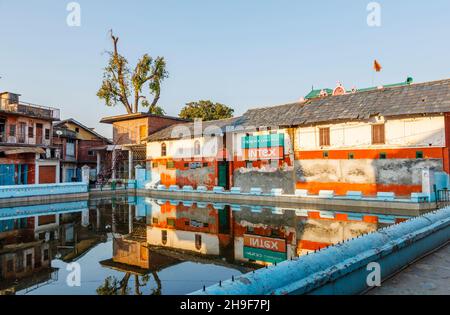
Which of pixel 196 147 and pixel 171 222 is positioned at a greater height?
pixel 196 147

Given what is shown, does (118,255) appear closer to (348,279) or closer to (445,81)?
(348,279)

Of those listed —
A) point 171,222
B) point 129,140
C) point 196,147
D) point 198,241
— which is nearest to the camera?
point 198,241

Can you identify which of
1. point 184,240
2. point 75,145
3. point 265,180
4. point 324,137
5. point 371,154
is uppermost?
point 75,145

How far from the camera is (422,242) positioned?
665 cm

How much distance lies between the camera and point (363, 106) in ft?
73.0

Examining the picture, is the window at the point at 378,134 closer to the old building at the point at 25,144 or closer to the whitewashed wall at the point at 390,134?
the whitewashed wall at the point at 390,134

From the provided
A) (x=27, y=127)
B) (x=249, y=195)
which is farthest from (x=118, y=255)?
(x=27, y=127)

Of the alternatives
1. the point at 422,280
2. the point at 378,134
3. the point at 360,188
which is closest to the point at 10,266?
the point at 422,280

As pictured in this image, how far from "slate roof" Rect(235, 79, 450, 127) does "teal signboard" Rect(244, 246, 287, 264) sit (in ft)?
46.8

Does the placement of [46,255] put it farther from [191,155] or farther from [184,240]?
[191,155]

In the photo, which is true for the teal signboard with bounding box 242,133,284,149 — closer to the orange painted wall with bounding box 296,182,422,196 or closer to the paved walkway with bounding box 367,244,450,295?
the orange painted wall with bounding box 296,182,422,196

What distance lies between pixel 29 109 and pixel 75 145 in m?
9.63

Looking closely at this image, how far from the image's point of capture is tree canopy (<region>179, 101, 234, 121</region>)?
4672cm
